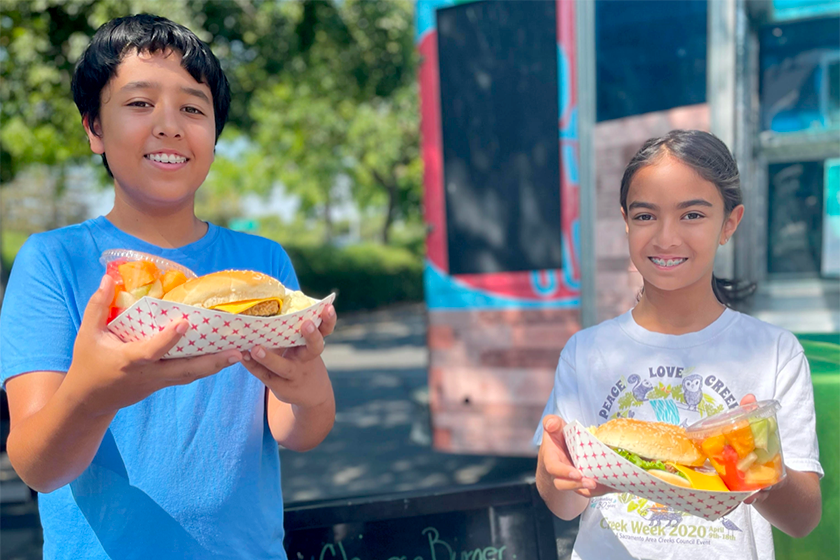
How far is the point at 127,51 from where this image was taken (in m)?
1.39

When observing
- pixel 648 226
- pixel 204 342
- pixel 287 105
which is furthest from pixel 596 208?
pixel 287 105

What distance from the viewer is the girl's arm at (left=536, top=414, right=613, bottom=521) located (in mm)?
1304

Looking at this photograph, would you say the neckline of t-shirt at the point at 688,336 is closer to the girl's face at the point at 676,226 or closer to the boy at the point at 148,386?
the girl's face at the point at 676,226

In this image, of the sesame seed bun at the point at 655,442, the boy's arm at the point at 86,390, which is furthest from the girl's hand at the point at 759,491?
the boy's arm at the point at 86,390

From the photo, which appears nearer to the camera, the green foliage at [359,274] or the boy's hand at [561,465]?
the boy's hand at [561,465]

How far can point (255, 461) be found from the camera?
145 centimetres

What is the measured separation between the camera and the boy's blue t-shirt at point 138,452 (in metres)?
1.28

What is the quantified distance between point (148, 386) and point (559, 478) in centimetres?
75

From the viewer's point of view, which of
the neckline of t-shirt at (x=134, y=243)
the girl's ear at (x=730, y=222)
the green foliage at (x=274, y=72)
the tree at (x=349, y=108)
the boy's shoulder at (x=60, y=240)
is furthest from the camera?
the tree at (x=349, y=108)

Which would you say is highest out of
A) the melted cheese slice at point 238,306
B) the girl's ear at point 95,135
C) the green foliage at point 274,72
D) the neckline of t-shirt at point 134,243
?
the green foliage at point 274,72

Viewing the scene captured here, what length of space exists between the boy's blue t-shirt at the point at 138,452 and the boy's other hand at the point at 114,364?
15 cm

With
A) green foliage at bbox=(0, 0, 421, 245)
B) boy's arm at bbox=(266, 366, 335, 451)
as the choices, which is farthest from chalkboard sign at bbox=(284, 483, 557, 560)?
green foliage at bbox=(0, 0, 421, 245)

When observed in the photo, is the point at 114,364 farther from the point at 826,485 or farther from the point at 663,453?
the point at 826,485

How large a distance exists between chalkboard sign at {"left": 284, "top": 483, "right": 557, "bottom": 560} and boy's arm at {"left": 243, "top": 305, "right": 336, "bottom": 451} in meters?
0.49
